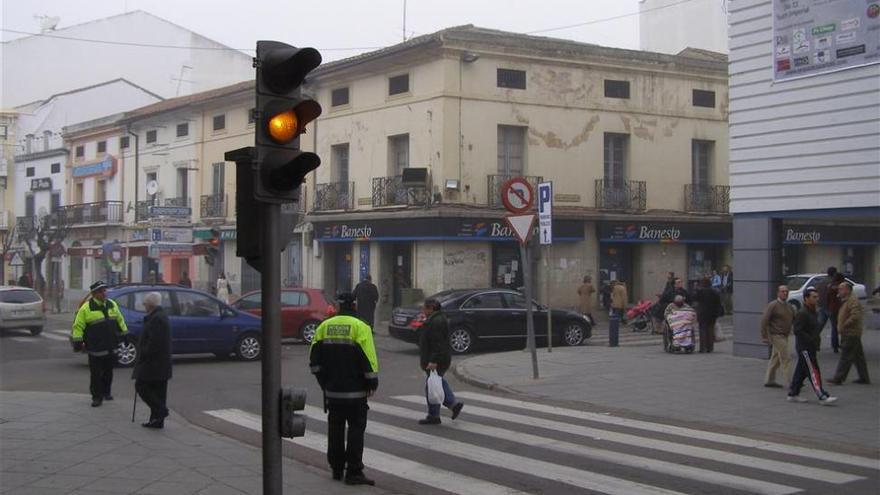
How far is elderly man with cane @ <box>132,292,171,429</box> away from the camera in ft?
34.7

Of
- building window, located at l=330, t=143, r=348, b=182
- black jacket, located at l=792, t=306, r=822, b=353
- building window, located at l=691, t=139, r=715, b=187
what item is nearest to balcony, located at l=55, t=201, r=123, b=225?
building window, located at l=330, t=143, r=348, b=182

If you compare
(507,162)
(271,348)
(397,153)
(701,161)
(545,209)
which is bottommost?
(271,348)

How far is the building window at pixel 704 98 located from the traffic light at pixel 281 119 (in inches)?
1192

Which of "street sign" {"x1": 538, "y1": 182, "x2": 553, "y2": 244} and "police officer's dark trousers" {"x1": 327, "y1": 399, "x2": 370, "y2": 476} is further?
"street sign" {"x1": 538, "y1": 182, "x2": 553, "y2": 244}

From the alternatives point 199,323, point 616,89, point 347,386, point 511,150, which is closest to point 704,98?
point 616,89

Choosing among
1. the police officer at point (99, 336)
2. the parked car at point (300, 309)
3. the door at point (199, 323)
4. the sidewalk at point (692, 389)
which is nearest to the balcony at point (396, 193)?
the parked car at point (300, 309)

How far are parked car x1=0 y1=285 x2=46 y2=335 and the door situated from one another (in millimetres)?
9822

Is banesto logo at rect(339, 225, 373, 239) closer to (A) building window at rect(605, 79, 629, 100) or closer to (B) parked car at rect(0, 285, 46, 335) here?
(A) building window at rect(605, 79, 629, 100)

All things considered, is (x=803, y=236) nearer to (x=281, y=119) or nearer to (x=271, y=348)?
(x=281, y=119)

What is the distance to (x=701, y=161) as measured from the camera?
34.2m

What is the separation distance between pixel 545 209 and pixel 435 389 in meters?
7.27

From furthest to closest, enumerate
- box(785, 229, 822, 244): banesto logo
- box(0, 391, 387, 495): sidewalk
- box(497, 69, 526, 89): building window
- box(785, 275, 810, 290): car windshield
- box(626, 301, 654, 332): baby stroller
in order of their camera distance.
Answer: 1. box(785, 229, 822, 244): banesto logo
2. box(785, 275, 810, 290): car windshield
3. box(497, 69, 526, 89): building window
4. box(626, 301, 654, 332): baby stroller
5. box(0, 391, 387, 495): sidewalk

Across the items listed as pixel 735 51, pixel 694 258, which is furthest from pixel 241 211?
pixel 694 258

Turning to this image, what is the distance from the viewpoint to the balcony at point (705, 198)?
1321 inches
